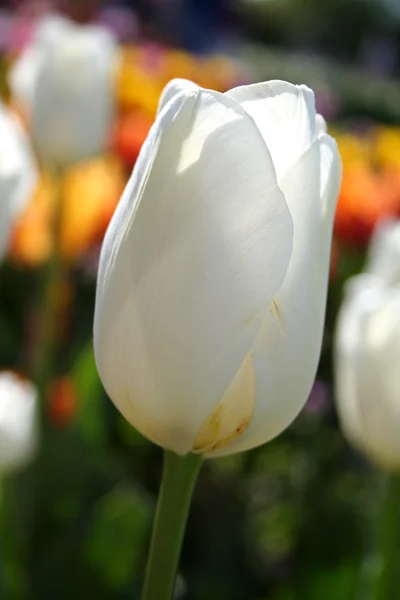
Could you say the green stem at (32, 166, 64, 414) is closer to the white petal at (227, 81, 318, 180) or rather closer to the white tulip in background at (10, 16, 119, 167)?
the white tulip in background at (10, 16, 119, 167)

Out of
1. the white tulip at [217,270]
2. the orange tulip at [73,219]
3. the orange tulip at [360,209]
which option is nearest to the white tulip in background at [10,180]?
the white tulip at [217,270]

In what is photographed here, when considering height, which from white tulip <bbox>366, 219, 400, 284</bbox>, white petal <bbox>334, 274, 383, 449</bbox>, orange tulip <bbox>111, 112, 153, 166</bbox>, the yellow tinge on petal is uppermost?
the yellow tinge on petal

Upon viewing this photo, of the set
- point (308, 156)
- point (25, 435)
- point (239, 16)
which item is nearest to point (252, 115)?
point (308, 156)

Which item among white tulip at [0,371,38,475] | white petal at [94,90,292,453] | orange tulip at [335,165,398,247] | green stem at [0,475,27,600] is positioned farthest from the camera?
orange tulip at [335,165,398,247]

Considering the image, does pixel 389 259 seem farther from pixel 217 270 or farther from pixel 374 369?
pixel 217 270

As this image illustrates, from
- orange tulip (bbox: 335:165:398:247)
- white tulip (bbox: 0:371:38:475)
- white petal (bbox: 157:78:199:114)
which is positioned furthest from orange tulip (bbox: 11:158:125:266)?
white petal (bbox: 157:78:199:114)

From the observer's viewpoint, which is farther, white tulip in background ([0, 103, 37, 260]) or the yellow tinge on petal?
white tulip in background ([0, 103, 37, 260])
